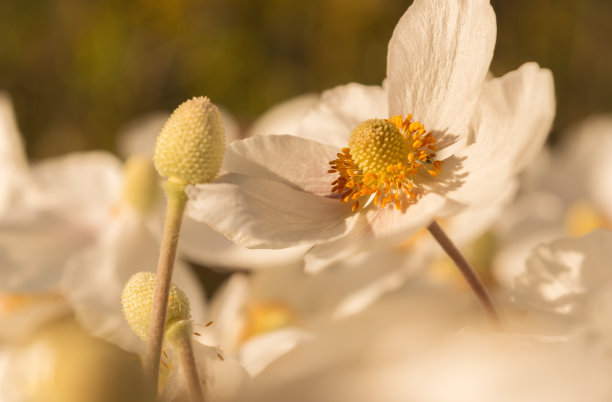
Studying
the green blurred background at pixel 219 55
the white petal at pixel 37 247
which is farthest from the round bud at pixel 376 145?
the green blurred background at pixel 219 55

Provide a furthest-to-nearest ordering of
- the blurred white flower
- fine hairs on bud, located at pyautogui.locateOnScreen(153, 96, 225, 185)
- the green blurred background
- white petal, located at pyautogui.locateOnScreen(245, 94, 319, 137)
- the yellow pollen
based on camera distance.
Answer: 1. the green blurred background
2. white petal, located at pyautogui.locateOnScreen(245, 94, 319, 137)
3. the yellow pollen
4. fine hairs on bud, located at pyautogui.locateOnScreen(153, 96, 225, 185)
5. the blurred white flower

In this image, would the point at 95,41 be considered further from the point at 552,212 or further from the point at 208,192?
the point at 208,192

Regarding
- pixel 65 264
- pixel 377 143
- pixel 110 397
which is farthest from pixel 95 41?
pixel 110 397

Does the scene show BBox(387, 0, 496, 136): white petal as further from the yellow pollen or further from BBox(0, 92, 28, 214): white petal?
BBox(0, 92, 28, 214): white petal

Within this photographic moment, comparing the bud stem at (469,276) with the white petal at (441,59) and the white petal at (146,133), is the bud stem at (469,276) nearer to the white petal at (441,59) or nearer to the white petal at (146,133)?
the white petal at (441,59)

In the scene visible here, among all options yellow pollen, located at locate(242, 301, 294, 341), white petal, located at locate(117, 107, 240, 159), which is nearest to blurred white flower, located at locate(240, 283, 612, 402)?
yellow pollen, located at locate(242, 301, 294, 341)
